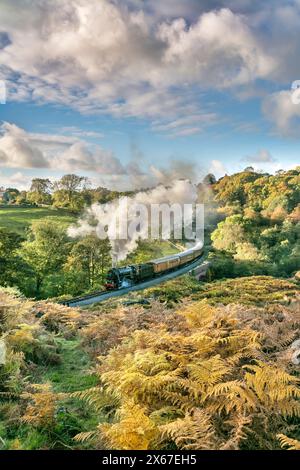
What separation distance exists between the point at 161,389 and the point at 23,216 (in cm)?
2588

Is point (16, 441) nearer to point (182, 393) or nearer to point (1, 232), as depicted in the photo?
point (182, 393)

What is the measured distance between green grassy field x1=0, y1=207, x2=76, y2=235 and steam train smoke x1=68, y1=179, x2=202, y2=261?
1.79 metres

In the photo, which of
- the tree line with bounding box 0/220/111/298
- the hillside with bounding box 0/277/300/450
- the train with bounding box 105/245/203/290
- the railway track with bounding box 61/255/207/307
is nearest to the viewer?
the hillside with bounding box 0/277/300/450

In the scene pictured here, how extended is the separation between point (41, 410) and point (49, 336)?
8.33 feet

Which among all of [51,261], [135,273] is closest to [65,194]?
[51,261]

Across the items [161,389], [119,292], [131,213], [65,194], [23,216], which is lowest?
[119,292]

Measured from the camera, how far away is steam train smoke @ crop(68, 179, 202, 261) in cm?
2666

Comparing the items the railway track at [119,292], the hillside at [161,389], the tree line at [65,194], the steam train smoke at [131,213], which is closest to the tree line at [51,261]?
the steam train smoke at [131,213]

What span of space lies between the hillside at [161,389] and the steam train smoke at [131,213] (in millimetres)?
20655

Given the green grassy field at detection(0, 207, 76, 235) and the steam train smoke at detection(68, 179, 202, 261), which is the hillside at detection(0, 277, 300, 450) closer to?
the steam train smoke at detection(68, 179, 202, 261)

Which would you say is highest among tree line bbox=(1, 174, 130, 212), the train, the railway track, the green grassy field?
tree line bbox=(1, 174, 130, 212)

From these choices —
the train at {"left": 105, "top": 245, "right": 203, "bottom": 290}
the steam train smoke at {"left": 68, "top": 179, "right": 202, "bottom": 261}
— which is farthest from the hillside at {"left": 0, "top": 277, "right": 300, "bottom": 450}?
the steam train smoke at {"left": 68, "top": 179, "right": 202, "bottom": 261}

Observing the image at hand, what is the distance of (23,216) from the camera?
2727 cm

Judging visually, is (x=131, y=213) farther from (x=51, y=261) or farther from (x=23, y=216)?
(x=23, y=216)
